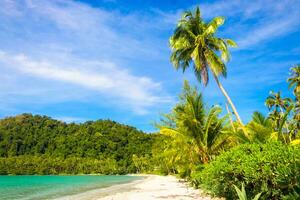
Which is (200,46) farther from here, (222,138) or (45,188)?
(45,188)

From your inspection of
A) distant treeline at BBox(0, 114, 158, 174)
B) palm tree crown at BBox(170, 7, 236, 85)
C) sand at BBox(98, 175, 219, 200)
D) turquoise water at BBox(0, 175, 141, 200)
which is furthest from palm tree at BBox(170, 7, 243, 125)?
distant treeline at BBox(0, 114, 158, 174)

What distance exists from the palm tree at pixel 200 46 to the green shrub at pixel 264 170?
977cm

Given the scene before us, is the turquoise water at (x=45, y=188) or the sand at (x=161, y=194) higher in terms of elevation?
the turquoise water at (x=45, y=188)

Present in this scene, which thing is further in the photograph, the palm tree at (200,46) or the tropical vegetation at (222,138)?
the palm tree at (200,46)

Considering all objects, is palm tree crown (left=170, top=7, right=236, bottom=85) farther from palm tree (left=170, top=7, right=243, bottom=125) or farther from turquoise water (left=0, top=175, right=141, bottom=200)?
turquoise water (left=0, top=175, right=141, bottom=200)

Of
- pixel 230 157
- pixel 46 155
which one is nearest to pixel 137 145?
pixel 46 155

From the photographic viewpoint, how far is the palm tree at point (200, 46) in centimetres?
2152

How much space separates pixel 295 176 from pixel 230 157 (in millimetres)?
3567

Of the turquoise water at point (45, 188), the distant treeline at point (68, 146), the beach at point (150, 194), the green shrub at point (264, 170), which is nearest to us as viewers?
the green shrub at point (264, 170)

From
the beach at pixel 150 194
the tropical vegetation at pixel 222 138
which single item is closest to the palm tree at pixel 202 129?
the tropical vegetation at pixel 222 138

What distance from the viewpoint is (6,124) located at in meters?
164

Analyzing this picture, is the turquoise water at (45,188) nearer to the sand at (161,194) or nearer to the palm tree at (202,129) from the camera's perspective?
the sand at (161,194)

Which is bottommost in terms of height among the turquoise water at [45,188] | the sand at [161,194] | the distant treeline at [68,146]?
the sand at [161,194]

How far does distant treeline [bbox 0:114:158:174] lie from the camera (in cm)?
12638
